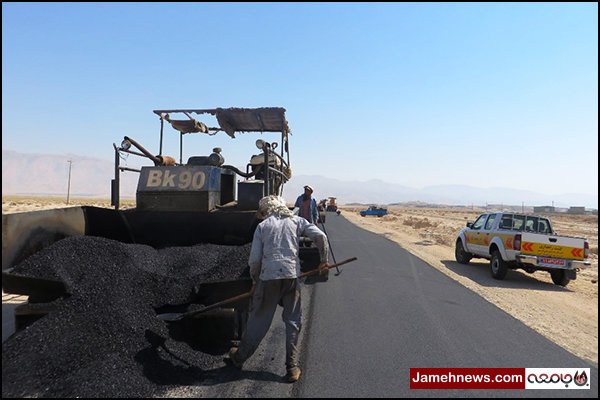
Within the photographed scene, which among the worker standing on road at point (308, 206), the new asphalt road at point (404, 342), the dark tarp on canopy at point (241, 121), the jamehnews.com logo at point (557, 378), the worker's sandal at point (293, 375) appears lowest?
the jamehnews.com logo at point (557, 378)

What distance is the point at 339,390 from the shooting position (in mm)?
3543

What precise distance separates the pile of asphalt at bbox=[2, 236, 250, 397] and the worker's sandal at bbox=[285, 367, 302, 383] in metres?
0.79

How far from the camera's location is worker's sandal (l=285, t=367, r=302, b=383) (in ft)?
12.3

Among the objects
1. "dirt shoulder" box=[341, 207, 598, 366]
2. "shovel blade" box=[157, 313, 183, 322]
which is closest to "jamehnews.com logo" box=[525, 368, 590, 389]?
"dirt shoulder" box=[341, 207, 598, 366]

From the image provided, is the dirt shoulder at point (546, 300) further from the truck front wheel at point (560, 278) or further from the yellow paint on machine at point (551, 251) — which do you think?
the yellow paint on machine at point (551, 251)

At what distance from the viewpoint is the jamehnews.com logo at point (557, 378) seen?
384 centimetres

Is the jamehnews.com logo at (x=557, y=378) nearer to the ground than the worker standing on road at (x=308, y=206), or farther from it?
nearer to the ground

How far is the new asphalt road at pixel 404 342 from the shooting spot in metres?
3.69

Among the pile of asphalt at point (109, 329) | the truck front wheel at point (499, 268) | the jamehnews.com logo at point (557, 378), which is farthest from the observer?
the truck front wheel at point (499, 268)

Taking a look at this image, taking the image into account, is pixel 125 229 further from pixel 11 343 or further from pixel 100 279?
pixel 11 343

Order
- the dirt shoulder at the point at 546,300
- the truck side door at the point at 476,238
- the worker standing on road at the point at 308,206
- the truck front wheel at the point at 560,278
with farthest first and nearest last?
the truck side door at the point at 476,238 → the truck front wheel at the point at 560,278 → the worker standing on road at the point at 308,206 → the dirt shoulder at the point at 546,300

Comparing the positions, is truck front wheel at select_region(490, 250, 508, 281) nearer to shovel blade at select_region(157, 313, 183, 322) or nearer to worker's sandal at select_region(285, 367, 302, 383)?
worker's sandal at select_region(285, 367, 302, 383)

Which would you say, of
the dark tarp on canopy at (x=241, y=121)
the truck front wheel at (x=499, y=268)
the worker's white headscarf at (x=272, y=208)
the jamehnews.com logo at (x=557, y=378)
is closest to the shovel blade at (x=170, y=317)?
the worker's white headscarf at (x=272, y=208)

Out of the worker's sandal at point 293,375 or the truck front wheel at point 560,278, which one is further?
the truck front wheel at point 560,278
